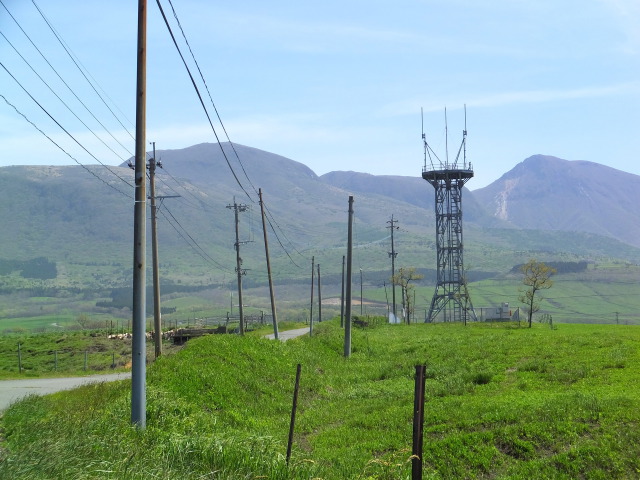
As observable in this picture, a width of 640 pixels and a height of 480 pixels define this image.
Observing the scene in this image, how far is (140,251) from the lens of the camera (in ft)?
56.0

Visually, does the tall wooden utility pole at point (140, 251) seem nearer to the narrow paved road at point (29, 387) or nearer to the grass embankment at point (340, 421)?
the grass embankment at point (340, 421)

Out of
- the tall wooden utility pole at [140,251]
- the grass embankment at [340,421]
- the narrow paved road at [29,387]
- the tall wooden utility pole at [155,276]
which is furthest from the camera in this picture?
the tall wooden utility pole at [155,276]

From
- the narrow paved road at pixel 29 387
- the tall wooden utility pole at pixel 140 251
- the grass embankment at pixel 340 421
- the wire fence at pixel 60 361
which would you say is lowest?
the wire fence at pixel 60 361

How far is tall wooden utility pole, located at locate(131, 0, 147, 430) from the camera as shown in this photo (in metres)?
16.4

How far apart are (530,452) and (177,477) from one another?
27.2 ft

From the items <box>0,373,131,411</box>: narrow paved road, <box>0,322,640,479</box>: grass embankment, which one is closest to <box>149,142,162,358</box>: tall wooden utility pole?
<box>0,373,131,411</box>: narrow paved road

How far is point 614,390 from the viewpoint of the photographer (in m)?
21.3

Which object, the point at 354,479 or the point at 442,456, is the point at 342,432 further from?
the point at 354,479

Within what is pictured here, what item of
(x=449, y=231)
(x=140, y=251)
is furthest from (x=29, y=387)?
(x=449, y=231)

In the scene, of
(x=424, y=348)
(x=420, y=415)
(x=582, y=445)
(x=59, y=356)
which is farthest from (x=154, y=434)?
(x=59, y=356)

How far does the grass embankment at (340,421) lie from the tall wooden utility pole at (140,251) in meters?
0.74

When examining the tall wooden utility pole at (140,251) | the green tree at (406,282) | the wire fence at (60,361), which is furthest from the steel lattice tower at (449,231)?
the tall wooden utility pole at (140,251)

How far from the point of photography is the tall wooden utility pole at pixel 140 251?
16.4 m

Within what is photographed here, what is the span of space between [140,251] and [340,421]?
883 cm
